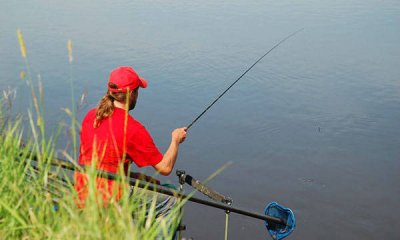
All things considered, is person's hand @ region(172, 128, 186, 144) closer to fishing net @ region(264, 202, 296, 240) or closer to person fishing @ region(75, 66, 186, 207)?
person fishing @ region(75, 66, 186, 207)

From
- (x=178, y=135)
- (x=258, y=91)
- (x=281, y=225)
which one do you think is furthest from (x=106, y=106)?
(x=258, y=91)

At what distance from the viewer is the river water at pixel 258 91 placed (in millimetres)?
7363

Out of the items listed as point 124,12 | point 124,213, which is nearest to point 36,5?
point 124,12

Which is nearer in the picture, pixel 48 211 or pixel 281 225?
pixel 48 211

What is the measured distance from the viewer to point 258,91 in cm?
1076

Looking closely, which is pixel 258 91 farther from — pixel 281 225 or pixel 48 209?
pixel 48 209

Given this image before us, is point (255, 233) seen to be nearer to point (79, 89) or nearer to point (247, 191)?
point (247, 191)

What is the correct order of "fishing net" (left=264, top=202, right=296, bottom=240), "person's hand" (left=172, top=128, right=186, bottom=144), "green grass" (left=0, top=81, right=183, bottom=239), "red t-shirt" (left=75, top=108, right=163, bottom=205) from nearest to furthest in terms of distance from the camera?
"green grass" (left=0, top=81, right=183, bottom=239) → "red t-shirt" (left=75, top=108, right=163, bottom=205) → "person's hand" (left=172, top=128, right=186, bottom=144) → "fishing net" (left=264, top=202, right=296, bottom=240)

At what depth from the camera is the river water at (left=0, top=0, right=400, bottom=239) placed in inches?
290

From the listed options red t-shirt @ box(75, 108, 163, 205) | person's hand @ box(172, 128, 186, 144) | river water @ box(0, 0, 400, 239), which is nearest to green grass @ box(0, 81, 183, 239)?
red t-shirt @ box(75, 108, 163, 205)

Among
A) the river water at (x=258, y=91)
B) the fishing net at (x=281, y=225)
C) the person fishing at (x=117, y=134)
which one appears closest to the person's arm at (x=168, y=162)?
the person fishing at (x=117, y=134)

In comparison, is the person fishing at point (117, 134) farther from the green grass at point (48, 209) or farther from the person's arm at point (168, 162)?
the green grass at point (48, 209)

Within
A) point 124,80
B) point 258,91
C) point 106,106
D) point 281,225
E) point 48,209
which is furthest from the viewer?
point 258,91

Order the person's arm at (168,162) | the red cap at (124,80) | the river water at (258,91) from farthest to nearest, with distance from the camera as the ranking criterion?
the river water at (258,91), the person's arm at (168,162), the red cap at (124,80)
